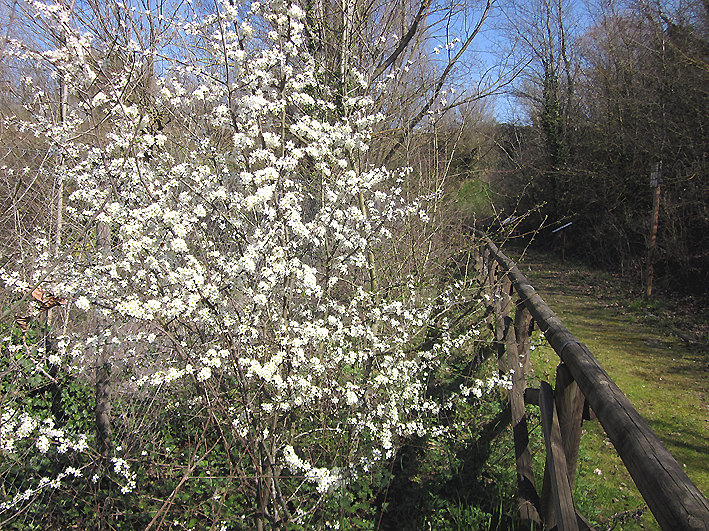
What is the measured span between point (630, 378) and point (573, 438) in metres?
3.94

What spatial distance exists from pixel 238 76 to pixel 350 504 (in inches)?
115

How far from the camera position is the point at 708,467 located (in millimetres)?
3623

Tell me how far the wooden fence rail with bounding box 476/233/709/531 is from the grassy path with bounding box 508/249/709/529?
20.1 inches

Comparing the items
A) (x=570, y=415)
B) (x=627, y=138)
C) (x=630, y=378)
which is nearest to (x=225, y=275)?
(x=570, y=415)

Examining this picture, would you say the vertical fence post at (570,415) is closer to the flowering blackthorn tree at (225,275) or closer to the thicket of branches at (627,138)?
the flowering blackthorn tree at (225,275)

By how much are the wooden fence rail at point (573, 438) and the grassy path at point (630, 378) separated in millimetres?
511

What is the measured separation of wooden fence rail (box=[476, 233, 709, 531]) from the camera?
1.16 m

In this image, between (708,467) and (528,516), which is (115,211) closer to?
(528,516)

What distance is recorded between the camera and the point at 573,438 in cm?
203

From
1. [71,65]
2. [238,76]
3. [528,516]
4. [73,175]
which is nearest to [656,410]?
[528,516]

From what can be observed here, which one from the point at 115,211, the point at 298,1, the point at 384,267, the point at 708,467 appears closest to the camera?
the point at 115,211

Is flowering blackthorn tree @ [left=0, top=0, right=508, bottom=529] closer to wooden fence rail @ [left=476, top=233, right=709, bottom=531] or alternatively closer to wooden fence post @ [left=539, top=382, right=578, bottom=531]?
wooden fence rail @ [left=476, top=233, right=709, bottom=531]

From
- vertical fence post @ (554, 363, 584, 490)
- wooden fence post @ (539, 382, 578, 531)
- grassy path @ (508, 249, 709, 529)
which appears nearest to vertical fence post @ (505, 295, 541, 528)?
wooden fence post @ (539, 382, 578, 531)

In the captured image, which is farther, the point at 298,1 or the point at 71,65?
the point at 298,1
